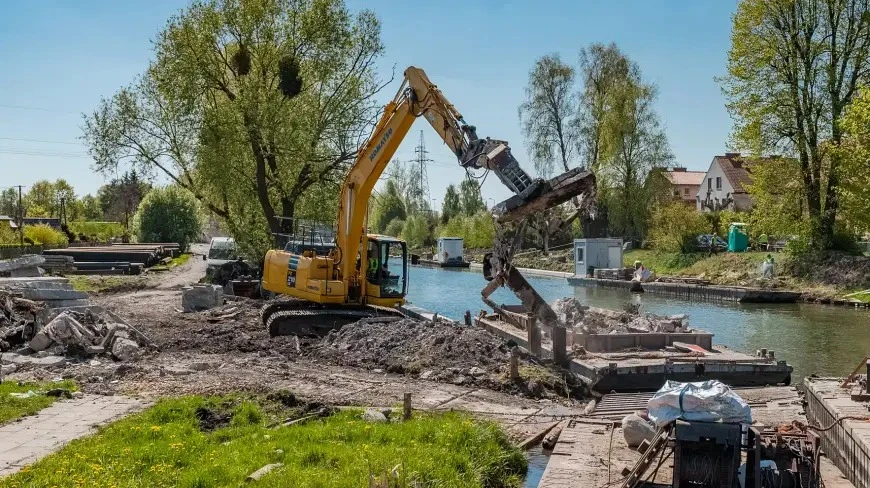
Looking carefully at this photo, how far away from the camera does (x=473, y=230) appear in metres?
81.9

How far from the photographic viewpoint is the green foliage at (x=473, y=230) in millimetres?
80000

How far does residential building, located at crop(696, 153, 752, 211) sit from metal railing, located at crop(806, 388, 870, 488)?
207ft

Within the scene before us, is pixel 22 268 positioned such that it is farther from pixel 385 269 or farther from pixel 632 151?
pixel 632 151

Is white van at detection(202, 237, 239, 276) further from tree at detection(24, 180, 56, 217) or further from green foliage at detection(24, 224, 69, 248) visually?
tree at detection(24, 180, 56, 217)

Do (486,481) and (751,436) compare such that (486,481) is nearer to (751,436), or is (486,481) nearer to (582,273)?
(751,436)

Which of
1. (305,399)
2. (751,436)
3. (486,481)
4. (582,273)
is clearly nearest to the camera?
(751,436)

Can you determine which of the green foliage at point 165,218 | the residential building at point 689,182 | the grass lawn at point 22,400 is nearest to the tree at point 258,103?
the grass lawn at point 22,400

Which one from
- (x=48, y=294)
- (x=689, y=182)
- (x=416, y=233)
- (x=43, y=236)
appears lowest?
(x=48, y=294)

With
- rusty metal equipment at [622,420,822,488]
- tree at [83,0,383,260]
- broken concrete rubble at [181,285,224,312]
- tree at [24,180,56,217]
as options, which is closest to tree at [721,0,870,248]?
tree at [83,0,383,260]

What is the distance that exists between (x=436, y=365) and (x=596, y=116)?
162 feet

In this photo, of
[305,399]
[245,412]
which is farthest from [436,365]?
[245,412]

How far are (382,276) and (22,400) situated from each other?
35.1 feet

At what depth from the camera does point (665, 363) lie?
52.6 ft

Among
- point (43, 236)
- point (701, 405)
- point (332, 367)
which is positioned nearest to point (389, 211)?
point (43, 236)
